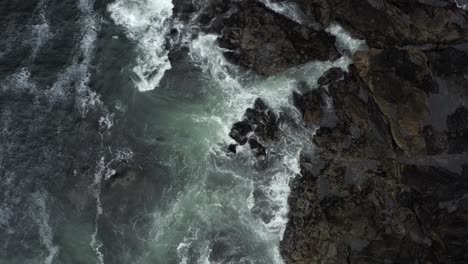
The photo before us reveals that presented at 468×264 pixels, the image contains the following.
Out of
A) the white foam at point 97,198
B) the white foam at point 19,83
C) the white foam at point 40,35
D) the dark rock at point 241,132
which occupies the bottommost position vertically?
the white foam at point 97,198

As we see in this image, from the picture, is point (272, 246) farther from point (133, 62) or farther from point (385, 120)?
point (133, 62)

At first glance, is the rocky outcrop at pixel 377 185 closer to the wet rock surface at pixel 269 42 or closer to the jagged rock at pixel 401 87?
the jagged rock at pixel 401 87

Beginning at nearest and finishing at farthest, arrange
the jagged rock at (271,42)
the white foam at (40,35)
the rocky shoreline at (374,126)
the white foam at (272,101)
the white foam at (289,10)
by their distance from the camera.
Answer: the rocky shoreline at (374,126) < the white foam at (272,101) < the jagged rock at (271,42) < the white foam at (289,10) < the white foam at (40,35)

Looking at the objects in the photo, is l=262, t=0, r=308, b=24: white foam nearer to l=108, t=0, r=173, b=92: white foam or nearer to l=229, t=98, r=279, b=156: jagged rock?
l=229, t=98, r=279, b=156: jagged rock

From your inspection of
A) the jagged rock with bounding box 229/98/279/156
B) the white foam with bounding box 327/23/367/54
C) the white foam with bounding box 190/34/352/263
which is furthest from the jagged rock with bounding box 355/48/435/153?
the jagged rock with bounding box 229/98/279/156

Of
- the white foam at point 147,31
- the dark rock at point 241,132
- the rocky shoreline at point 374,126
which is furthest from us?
the white foam at point 147,31

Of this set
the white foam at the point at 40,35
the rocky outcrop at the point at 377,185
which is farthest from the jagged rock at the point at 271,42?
the white foam at the point at 40,35
